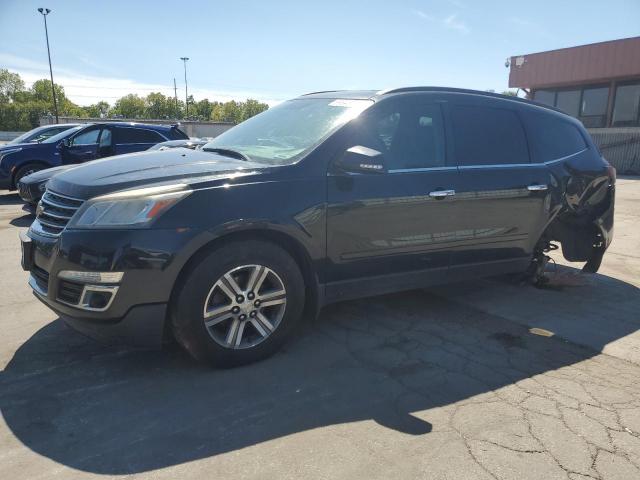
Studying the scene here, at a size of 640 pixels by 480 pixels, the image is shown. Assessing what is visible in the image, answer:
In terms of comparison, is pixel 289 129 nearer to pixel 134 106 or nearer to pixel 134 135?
pixel 134 135

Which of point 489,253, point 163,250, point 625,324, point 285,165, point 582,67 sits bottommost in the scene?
point 625,324

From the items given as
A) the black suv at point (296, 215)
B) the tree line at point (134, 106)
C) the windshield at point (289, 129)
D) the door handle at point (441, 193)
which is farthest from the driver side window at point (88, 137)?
the tree line at point (134, 106)

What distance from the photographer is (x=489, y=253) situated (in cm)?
427

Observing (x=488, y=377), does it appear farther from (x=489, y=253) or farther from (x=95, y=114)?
(x=95, y=114)

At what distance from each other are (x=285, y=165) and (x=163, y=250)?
978mm

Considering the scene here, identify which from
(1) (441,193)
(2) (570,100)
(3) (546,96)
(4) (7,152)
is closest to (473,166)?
(1) (441,193)

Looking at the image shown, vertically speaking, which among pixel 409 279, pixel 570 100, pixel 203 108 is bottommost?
pixel 409 279

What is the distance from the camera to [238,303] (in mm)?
3082

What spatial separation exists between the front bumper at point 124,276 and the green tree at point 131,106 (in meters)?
135

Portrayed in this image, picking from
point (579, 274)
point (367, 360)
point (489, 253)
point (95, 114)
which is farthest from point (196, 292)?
point (95, 114)

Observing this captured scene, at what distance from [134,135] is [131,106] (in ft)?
424

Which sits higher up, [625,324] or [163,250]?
[163,250]

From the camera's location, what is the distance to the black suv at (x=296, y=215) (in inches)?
110

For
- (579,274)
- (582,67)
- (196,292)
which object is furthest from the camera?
(582,67)
